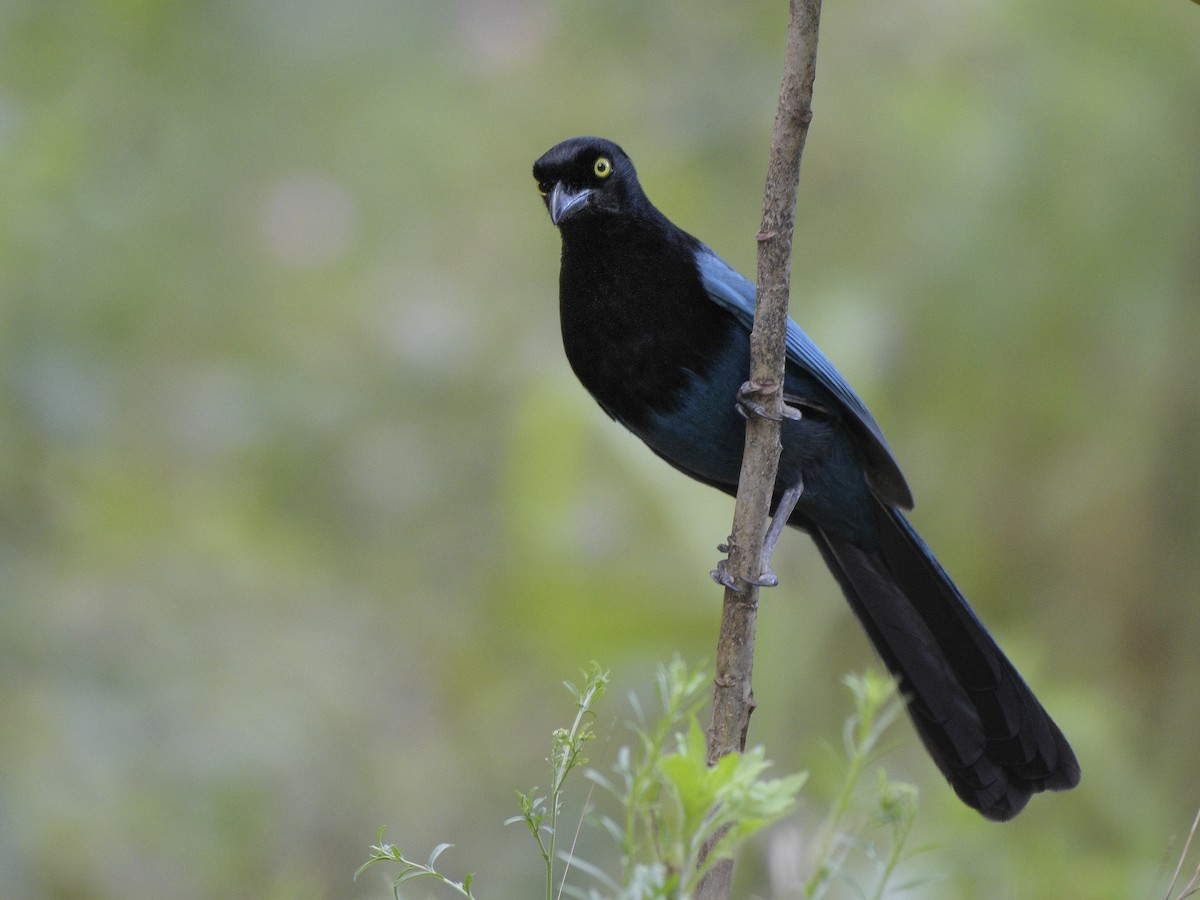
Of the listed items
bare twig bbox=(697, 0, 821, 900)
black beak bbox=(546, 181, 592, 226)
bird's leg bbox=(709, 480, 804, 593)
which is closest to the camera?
bare twig bbox=(697, 0, 821, 900)

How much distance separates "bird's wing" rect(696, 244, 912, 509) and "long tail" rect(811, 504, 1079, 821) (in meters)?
0.17

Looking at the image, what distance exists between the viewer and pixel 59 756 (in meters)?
3.31

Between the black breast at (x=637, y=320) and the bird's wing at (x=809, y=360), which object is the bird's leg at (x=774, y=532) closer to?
the bird's wing at (x=809, y=360)

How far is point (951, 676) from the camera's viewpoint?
317 centimetres

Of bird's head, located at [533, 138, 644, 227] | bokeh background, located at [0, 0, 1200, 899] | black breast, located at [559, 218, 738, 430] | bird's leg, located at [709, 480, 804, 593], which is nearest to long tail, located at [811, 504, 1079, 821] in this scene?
bokeh background, located at [0, 0, 1200, 899]

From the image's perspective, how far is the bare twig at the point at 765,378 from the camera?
1.81 metres

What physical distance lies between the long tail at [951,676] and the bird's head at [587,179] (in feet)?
3.34

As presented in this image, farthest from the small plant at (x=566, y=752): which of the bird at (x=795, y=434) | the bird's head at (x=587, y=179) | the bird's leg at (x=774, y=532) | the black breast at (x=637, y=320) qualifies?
the bird's head at (x=587, y=179)

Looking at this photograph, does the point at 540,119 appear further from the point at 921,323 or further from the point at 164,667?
the point at 164,667

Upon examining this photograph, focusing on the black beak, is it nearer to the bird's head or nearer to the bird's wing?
the bird's head

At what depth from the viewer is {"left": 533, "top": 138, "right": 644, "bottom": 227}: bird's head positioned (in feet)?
10.3

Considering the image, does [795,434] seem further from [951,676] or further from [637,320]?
[951,676]

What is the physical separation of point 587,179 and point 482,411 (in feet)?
5.87

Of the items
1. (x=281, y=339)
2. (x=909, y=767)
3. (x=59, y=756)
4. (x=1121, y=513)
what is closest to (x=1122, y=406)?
(x=1121, y=513)
